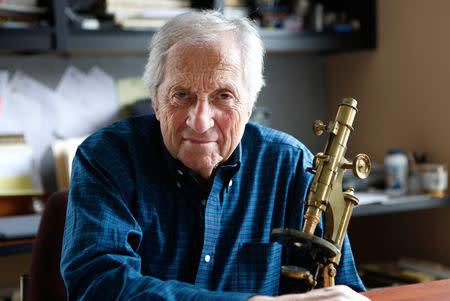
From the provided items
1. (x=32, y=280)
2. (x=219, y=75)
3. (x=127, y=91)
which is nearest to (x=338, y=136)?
(x=219, y=75)

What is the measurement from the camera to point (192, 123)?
1042 mm

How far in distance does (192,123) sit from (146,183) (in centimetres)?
17

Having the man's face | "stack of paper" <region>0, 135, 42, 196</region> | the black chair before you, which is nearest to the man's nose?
the man's face

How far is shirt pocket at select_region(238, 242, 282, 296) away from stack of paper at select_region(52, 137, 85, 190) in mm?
1040

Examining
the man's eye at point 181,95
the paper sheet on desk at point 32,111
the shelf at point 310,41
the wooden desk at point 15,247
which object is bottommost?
the wooden desk at point 15,247

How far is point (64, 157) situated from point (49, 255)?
884 millimetres

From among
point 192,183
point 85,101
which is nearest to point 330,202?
point 192,183

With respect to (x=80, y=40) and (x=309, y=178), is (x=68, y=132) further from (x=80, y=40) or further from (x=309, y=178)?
(x=309, y=178)

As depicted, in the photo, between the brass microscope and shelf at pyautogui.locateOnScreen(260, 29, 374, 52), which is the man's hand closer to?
the brass microscope

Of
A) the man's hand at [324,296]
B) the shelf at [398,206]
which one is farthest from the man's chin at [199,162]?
the shelf at [398,206]

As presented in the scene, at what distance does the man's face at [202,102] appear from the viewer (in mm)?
1047

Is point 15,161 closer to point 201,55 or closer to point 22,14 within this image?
point 22,14

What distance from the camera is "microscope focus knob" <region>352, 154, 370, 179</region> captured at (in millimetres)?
911

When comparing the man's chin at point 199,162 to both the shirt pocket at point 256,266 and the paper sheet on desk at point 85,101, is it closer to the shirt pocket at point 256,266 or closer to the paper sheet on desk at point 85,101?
the shirt pocket at point 256,266
